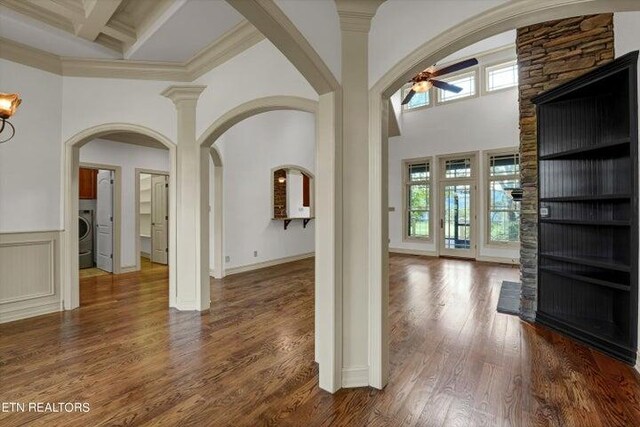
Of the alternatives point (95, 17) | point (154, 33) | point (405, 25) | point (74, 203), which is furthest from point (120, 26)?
point (405, 25)

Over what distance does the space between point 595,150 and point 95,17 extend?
469cm

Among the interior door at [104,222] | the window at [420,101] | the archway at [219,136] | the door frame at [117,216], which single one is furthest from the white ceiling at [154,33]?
the window at [420,101]

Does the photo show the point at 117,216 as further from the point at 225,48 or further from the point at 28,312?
the point at 225,48

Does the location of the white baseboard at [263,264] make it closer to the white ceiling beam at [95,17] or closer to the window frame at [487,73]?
the white ceiling beam at [95,17]

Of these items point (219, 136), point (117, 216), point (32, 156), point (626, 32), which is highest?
point (626, 32)

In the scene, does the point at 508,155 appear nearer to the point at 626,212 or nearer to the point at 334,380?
the point at 626,212

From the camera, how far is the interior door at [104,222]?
591cm

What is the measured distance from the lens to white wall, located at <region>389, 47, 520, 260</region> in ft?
22.9

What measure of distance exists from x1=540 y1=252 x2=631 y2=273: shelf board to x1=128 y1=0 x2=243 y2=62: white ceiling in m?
3.89

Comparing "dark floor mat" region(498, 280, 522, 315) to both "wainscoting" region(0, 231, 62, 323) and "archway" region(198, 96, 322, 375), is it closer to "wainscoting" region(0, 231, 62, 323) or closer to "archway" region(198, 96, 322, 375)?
"archway" region(198, 96, 322, 375)

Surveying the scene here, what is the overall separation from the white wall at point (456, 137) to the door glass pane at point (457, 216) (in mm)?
242

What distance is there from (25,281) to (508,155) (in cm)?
859

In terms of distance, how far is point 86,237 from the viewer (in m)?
6.34

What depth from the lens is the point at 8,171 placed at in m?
3.31
